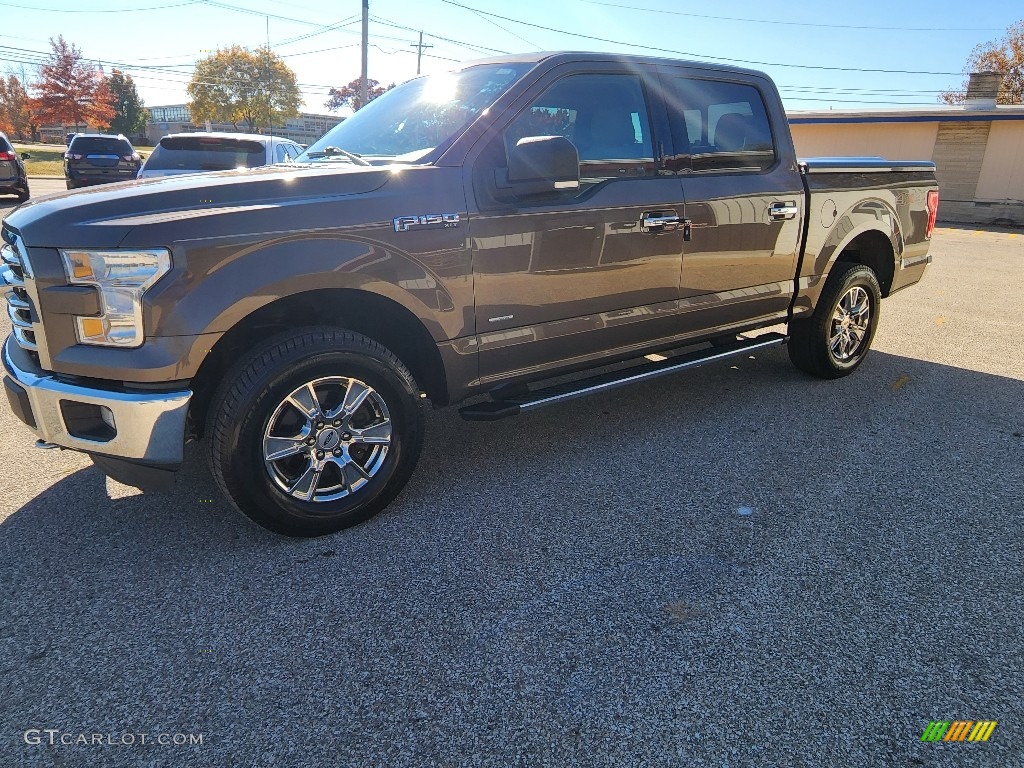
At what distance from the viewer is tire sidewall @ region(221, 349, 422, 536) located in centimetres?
269

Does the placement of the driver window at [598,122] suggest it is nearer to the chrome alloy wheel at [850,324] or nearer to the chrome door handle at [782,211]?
the chrome door handle at [782,211]

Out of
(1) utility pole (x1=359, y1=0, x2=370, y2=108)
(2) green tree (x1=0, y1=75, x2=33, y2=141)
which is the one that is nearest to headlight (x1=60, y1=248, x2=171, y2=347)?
(1) utility pole (x1=359, y1=0, x2=370, y2=108)

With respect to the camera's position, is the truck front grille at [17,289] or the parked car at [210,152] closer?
the truck front grille at [17,289]

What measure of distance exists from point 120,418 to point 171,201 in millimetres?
829

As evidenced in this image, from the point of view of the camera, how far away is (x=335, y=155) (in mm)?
3525

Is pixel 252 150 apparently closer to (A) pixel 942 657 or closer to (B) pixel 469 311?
(B) pixel 469 311

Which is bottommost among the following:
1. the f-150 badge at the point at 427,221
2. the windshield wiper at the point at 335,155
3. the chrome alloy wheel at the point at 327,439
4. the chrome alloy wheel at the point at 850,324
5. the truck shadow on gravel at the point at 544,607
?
the truck shadow on gravel at the point at 544,607

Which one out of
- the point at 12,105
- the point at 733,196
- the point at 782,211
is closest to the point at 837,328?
the point at 782,211

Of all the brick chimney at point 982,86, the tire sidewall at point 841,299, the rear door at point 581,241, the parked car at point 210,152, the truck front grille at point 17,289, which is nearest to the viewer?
the truck front grille at point 17,289

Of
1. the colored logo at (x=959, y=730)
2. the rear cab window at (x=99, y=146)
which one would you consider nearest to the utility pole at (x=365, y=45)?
the rear cab window at (x=99, y=146)

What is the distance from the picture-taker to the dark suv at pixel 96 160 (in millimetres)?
15422

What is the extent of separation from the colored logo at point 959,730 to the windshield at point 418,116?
2813 mm

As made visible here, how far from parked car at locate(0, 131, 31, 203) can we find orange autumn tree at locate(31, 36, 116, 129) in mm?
50072

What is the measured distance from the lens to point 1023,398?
480 cm
